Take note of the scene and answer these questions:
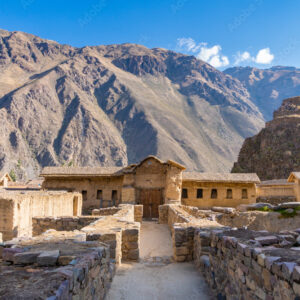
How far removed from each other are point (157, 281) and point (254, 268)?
3.68 metres

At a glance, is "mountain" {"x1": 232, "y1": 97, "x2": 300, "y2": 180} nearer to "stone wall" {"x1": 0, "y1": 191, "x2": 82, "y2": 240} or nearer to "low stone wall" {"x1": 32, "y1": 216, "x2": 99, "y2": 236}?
"stone wall" {"x1": 0, "y1": 191, "x2": 82, "y2": 240}

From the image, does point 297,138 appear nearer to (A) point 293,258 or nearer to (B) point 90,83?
(A) point 293,258

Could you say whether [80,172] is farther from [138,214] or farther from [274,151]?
[274,151]

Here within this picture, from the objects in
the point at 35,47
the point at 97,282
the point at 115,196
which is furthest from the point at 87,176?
the point at 35,47

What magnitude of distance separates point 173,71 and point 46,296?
19723cm

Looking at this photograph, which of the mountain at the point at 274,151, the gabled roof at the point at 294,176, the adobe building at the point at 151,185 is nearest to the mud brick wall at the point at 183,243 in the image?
the adobe building at the point at 151,185

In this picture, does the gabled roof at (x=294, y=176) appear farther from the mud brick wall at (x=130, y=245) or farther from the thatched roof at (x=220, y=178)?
the mud brick wall at (x=130, y=245)

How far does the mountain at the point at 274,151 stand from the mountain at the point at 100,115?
123 feet

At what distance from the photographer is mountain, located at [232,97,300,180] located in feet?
186

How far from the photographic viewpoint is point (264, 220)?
2044 cm

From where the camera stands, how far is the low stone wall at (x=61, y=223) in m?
12.7

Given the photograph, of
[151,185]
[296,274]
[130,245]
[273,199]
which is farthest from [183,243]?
[273,199]

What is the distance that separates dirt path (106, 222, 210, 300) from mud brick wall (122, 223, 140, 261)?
357mm

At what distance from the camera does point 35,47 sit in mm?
171750
